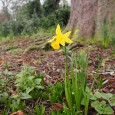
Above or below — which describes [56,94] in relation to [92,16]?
below

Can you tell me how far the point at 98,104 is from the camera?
1.83 meters

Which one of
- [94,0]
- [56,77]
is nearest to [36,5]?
[94,0]

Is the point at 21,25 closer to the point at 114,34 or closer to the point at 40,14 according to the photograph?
the point at 40,14

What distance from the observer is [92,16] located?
5.47m

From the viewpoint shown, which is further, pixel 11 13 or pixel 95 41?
pixel 11 13

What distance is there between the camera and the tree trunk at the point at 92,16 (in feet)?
16.8

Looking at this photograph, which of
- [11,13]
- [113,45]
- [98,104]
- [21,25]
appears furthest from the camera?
[11,13]

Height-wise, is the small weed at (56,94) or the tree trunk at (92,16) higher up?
the tree trunk at (92,16)

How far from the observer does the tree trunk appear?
16.8 feet

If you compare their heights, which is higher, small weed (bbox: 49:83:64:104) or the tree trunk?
the tree trunk

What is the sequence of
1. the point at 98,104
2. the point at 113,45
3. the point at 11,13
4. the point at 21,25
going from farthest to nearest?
the point at 11,13 → the point at 21,25 → the point at 113,45 → the point at 98,104

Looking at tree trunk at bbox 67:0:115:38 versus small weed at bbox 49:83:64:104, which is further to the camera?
tree trunk at bbox 67:0:115:38

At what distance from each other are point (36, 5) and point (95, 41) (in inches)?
454

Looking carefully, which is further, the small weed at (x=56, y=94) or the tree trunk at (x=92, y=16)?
the tree trunk at (x=92, y=16)
